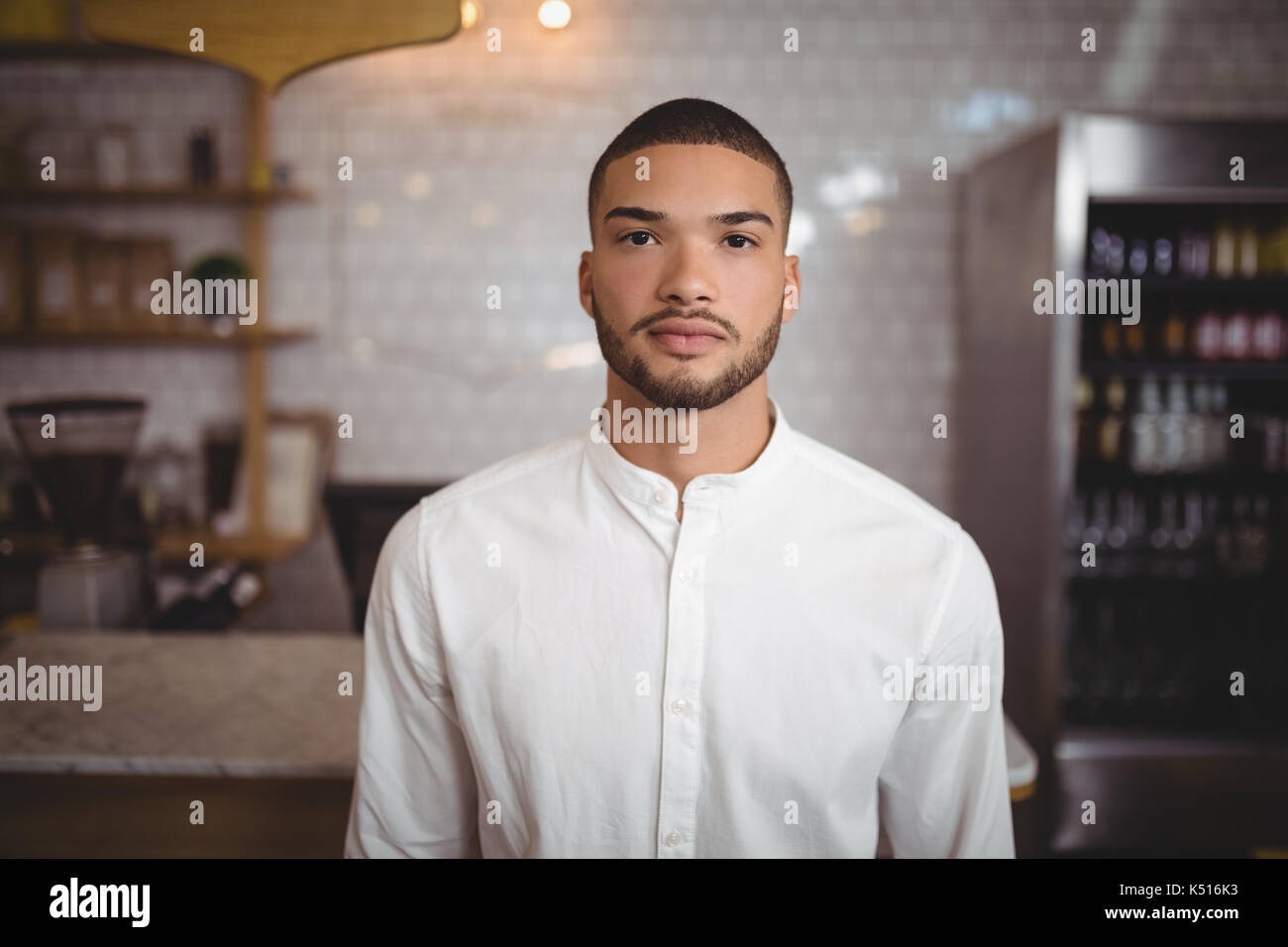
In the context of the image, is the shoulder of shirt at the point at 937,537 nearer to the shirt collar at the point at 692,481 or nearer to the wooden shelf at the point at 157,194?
the shirt collar at the point at 692,481

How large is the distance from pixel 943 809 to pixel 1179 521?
2.09m

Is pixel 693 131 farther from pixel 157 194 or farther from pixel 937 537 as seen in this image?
pixel 157 194

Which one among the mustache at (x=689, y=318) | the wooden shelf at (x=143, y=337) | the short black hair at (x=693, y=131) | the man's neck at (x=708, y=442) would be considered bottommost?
the man's neck at (x=708, y=442)

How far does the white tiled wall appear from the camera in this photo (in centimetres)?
283

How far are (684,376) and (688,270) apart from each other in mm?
112

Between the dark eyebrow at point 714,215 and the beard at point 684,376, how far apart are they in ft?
0.34

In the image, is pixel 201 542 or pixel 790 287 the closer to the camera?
pixel 790 287

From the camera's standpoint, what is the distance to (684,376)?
3.16 feet

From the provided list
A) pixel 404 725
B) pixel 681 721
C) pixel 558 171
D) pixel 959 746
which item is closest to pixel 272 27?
pixel 404 725

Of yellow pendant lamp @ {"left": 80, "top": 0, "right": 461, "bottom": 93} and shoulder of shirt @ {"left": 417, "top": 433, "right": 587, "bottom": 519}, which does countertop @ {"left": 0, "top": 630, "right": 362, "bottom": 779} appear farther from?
yellow pendant lamp @ {"left": 80, "top": 0, "right": 461, "bottom": 93}

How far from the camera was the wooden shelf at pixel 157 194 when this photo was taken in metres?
2.76

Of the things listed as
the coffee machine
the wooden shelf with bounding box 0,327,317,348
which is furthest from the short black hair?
the wooden shelf with bounding box 0,327,317,348

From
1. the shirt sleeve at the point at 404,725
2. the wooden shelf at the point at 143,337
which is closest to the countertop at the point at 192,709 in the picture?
the shirt sleeve at the point at 404,725
